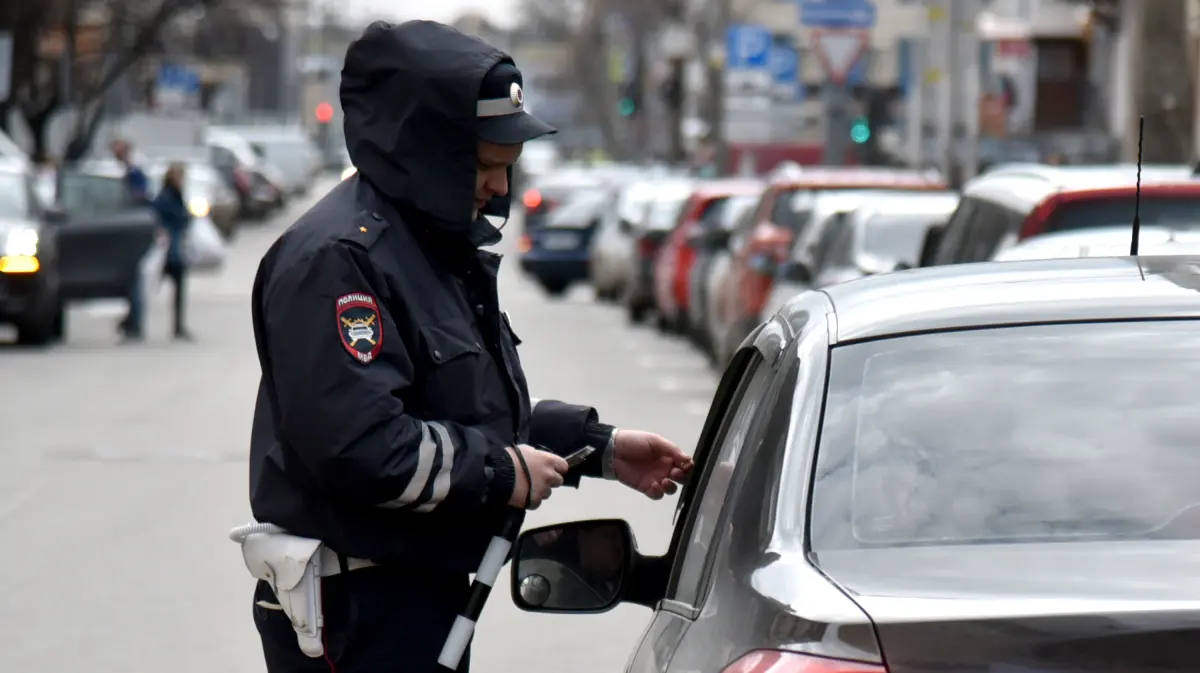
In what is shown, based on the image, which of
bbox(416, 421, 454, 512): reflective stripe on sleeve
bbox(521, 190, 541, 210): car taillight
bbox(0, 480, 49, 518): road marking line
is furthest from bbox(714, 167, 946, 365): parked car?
bbox(521, 190, 541, 210): car taillight

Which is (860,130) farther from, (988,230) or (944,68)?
(988,230)

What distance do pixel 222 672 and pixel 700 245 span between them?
14584 millimetres

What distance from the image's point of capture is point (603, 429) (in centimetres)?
461

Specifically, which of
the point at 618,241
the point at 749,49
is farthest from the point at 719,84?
the point at 618,241

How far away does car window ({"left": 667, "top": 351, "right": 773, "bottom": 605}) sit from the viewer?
3.56m

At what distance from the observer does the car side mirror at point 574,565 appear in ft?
12.9

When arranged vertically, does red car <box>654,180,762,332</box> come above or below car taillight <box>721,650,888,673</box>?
below

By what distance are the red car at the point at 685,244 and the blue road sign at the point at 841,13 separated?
570 cm

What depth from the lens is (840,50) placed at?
1188 inches

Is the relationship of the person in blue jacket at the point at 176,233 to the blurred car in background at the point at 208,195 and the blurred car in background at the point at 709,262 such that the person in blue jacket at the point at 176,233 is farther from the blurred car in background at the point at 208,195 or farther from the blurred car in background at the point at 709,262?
the blurred car in background at the point at 208,195

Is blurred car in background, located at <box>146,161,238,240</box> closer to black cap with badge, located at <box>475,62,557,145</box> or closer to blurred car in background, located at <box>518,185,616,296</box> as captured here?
blurred car in background, located at <box>518,185,616,296</box>

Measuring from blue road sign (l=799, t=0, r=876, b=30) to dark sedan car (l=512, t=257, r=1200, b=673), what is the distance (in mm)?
27001

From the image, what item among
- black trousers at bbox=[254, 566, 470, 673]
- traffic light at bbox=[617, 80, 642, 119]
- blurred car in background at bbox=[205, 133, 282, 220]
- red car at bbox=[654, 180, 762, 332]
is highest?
black trousers at bbox=[254, 566, 470, 673]

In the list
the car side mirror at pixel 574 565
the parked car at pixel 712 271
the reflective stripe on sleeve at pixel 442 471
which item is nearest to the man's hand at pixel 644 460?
the car side mirror at pixel 574 565
